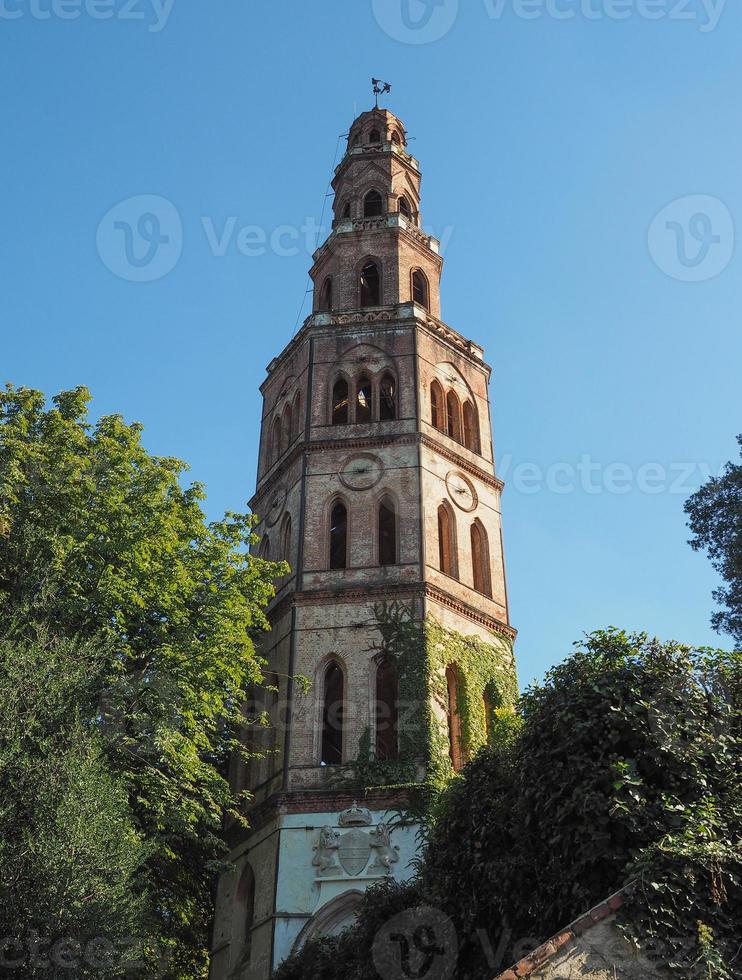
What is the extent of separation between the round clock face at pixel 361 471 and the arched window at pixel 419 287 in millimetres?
7708

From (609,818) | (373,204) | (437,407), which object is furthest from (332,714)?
(373,204)

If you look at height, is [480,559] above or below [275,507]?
below

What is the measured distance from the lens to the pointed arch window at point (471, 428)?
90.3ft

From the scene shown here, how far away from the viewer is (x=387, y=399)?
94.0ft

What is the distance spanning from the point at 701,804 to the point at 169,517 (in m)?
11.0

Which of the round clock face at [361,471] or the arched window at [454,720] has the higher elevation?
the round clock face at [361,471]

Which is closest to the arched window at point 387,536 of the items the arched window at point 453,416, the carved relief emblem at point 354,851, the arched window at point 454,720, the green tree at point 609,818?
the arched window at point 453,416

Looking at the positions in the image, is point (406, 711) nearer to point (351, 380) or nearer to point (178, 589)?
point (178, 589)

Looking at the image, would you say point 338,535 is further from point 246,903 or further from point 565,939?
point 565,939

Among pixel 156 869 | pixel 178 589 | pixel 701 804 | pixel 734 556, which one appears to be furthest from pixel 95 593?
pixel 734 556

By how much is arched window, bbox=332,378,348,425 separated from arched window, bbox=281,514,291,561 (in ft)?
11.0

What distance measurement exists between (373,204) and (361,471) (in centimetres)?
1291

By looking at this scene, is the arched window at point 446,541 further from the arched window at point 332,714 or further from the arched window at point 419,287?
the arched window at point 419,287

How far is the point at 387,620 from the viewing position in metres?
22.3
